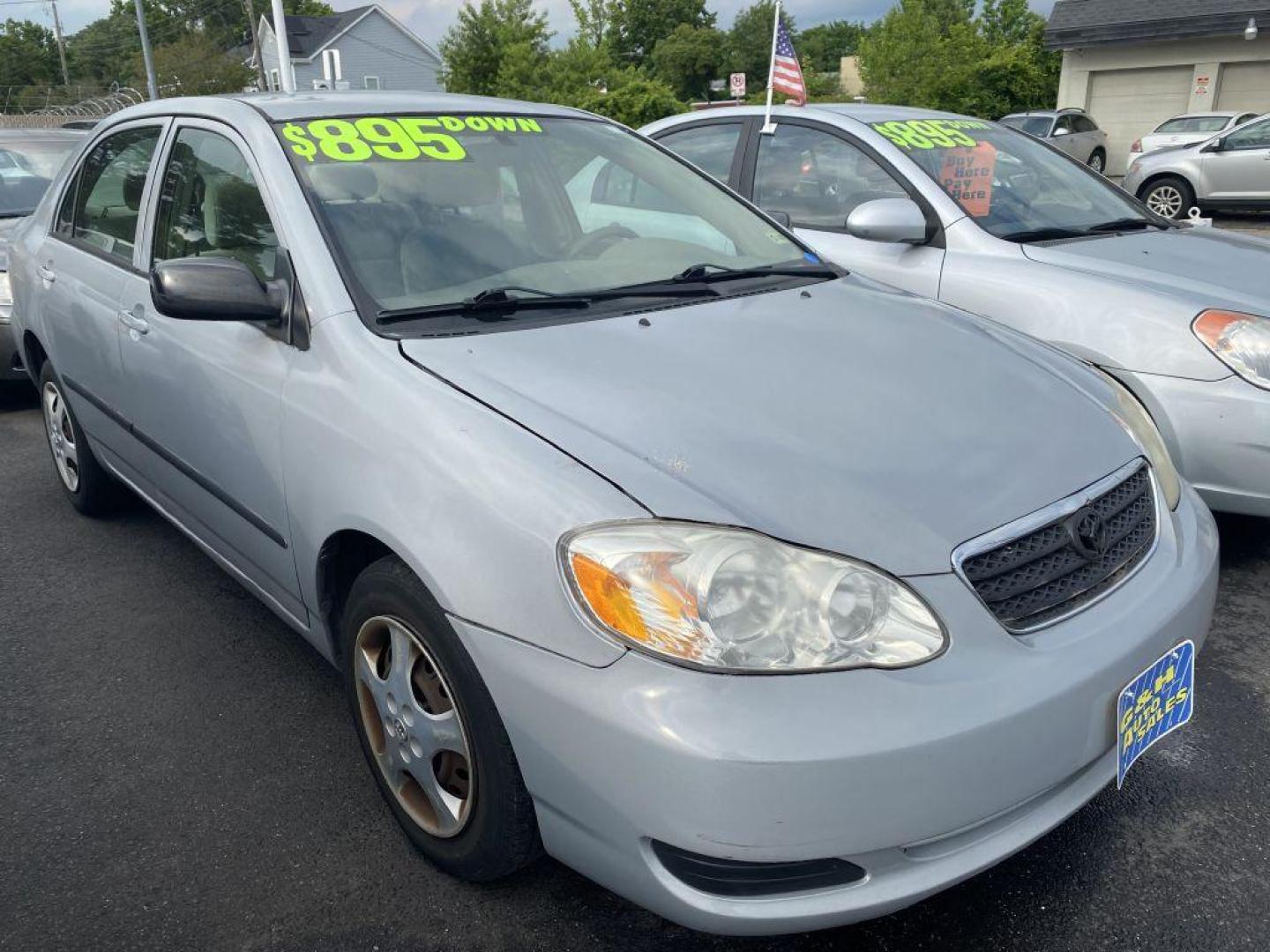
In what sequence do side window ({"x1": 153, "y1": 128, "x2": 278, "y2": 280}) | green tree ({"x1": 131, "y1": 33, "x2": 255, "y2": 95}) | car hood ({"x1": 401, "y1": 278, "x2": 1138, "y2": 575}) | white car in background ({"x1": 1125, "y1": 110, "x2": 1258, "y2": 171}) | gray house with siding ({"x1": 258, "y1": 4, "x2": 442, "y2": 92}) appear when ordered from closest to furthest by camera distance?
car hood ({"x1": 401, "y1": 278, "x2": 1138, "y2": 575})
side window ({"x1": 153, "y1": 128, "x2": 278, "y2": 280})
white car in background ({"x1": 1125, "y1": 110, "x2": 1258, "y2": 171})
green tree ({"x1": 131, "y1": 33, "x2": 255, "y2": 95})
gray house with siding ({"x1": 258, "y1": 4, "x2": 442, "y2": 92})

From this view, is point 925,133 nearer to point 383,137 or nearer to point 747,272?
point 747,272

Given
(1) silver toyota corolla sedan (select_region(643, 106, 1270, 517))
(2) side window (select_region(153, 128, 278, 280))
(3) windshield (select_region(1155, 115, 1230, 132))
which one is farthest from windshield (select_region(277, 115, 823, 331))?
(3) windshield (select_region(1155, 115, 1230, 132))

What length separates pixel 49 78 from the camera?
78.2 m

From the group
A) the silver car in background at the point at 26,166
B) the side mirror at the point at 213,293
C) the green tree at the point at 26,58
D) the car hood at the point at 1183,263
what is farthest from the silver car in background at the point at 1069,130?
the green tree at the point at 26,58

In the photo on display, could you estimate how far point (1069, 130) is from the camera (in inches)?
812

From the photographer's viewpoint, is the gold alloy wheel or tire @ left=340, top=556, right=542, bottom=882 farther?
the gold alloy wheel

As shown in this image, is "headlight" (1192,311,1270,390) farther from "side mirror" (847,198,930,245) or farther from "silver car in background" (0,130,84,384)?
"silver car in background" (0,130,84,384)

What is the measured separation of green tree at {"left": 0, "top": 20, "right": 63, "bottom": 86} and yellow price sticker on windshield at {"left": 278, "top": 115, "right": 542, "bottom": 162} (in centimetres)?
8336

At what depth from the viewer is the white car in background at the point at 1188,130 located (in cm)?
1777

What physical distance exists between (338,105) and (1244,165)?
13.7 metres

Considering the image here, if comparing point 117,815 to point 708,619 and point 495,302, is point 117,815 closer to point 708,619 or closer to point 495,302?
point 495,302

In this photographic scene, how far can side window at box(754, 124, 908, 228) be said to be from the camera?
14.9 ft

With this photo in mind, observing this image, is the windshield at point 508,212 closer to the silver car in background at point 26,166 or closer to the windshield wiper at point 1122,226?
the windshield wiper at point 1122,226

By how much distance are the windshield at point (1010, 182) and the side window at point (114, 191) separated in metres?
2.98
